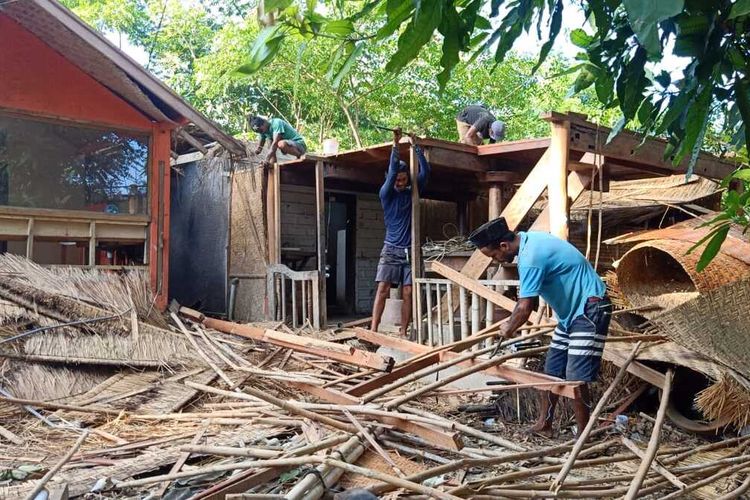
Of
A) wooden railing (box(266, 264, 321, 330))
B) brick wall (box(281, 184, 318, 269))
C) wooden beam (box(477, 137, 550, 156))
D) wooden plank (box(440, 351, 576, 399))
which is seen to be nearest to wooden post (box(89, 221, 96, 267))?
wooden railing (box(266, 264, 321, 330))

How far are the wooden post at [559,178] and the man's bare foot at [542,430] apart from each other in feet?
5.11

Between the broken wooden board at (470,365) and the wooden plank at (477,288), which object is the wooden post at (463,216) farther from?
the broken wooden board at (470,365)

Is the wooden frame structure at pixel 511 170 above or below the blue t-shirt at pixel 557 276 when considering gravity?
above

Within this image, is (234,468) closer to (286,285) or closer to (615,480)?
(615,480)

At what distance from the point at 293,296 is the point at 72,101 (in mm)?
3585

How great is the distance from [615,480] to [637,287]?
10.2 ft

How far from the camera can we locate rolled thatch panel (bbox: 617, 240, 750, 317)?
4895 mm

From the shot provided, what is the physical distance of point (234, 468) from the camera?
331cm

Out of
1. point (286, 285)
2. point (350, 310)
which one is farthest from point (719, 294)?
point (350, 310)

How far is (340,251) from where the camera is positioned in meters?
11.2

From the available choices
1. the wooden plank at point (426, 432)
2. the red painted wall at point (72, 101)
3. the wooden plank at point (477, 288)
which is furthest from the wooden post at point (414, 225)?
the red painted wall at point (72, 101)

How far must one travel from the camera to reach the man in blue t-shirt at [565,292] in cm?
442

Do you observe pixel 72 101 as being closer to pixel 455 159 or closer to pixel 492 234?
pixel 455 159

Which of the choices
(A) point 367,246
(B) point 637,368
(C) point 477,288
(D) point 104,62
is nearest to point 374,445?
(B) point 637,368
